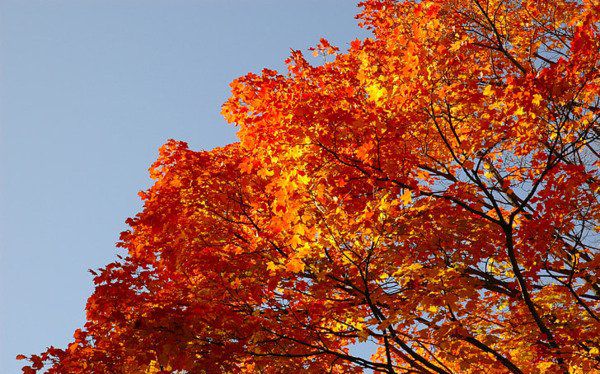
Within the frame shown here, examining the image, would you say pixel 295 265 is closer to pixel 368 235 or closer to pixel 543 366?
pixel 368 235

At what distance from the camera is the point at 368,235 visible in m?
6.89

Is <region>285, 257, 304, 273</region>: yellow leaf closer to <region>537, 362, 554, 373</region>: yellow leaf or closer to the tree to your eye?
the tree

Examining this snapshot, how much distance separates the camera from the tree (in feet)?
23.4

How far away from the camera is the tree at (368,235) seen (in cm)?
712

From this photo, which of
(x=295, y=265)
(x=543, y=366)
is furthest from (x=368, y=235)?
(x=543, y=366)

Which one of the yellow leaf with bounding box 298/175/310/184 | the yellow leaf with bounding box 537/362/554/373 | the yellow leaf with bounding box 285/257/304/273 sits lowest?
the yellow leaf with bounding box 537/362/554/373

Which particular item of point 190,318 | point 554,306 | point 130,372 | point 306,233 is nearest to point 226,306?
point 190,318

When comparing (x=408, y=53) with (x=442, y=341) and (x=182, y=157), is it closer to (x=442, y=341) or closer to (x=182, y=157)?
(x=442, y=341)

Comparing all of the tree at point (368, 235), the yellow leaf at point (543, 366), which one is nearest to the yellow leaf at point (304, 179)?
the tree at point (368, 235)

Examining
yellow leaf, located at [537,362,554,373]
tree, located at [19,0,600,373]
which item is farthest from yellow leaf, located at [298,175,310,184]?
yellow leaf, located at [537,362,554,373]

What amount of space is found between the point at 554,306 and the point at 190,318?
6357 millimetres

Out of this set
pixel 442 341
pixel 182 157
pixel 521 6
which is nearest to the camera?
pixel 442 341

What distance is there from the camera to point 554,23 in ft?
35.4

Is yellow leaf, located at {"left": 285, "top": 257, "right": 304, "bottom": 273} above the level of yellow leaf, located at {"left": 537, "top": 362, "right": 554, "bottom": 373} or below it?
above
